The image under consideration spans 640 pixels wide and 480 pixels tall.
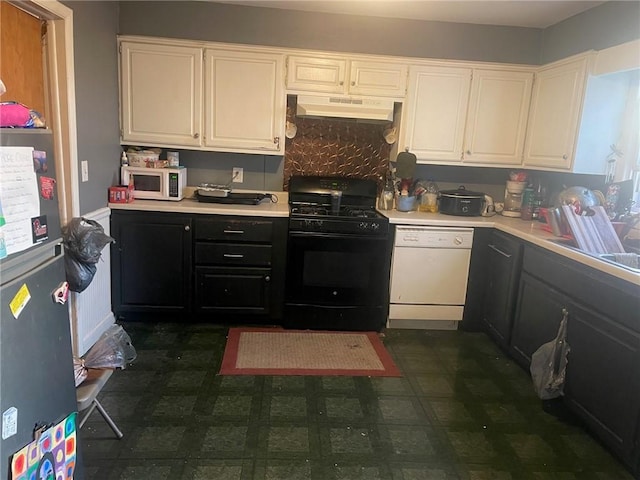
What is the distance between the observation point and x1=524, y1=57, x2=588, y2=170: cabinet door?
3137 mm

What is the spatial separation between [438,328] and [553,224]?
47.5 inches

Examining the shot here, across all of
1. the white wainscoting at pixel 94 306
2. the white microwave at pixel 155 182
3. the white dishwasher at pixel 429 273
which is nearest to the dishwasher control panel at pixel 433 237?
the white dishwasher at pixel 429 273

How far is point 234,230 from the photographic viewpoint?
3.33m

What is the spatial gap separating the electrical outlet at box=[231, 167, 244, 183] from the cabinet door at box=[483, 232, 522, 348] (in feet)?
6.67

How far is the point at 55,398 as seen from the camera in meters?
1.53

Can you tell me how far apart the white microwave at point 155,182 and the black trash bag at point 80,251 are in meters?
A: 1.02

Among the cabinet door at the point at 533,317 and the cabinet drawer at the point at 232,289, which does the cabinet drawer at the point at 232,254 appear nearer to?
the cabinet drawer at the point at 232,289

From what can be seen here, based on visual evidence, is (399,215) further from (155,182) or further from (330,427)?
(155,182)

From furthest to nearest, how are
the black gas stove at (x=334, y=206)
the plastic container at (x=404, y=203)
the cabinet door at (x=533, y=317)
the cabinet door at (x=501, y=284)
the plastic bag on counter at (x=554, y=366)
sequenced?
the plastic container at (x=404, y=203)
the black gas stove at (x=334, y=206)
the cabinet door at (x=501, y=284)
the cabinet door at (x=533, y=317)
the plastic bag on counter at (x=554, y=366)

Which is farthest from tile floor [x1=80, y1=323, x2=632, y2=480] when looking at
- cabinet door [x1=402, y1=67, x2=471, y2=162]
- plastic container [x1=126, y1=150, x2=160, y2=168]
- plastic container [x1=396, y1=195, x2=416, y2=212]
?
cabinet door [x1=402, y1=67, x2=471, y2=162]

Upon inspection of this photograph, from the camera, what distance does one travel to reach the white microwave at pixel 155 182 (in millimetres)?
3420

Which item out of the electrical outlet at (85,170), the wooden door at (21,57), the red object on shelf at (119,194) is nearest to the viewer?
the wooden door at (21,57)

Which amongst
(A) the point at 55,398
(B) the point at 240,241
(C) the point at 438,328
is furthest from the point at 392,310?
(A) the point at 55,398

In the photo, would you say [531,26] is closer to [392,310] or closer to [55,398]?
[392,310]
